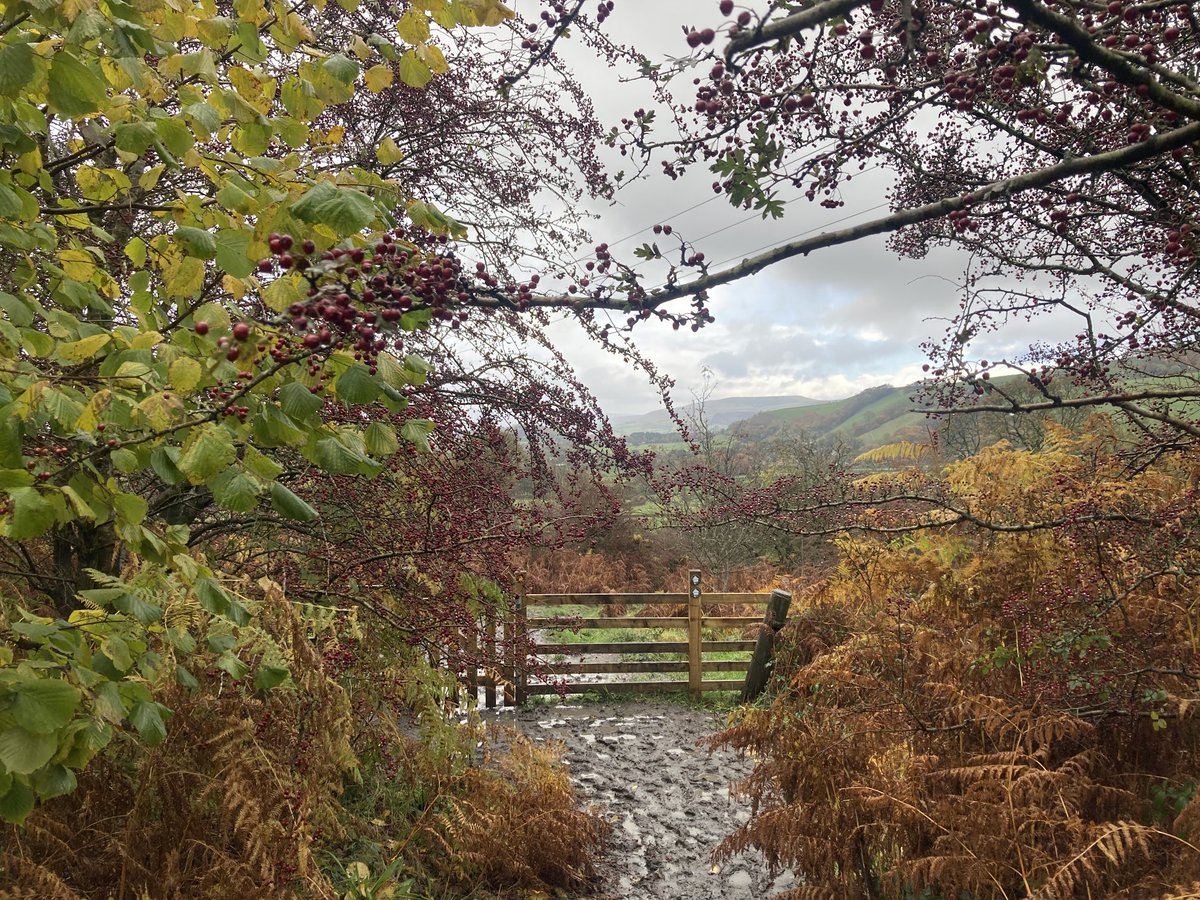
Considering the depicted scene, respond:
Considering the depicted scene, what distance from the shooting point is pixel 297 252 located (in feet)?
5.44

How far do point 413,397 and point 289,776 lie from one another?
1.74m

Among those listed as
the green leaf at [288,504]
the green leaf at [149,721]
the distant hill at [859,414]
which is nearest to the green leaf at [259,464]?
the green leaf at [288,504]

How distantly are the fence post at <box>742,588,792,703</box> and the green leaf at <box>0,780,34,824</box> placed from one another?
20.7 feet

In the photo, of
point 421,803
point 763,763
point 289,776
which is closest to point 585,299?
point 289,776

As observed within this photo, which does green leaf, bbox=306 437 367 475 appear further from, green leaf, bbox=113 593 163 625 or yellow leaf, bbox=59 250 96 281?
yellow leaf, bbox=59 250 96 281

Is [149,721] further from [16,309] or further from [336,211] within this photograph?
[336,211]

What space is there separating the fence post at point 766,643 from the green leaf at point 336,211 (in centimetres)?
658

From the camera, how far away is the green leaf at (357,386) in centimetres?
144

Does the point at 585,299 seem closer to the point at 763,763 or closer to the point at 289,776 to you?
the point at 289,776

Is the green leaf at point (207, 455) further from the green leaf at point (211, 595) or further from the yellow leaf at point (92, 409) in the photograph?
the green leaf at point (211, 595)

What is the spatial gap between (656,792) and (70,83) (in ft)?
20.9

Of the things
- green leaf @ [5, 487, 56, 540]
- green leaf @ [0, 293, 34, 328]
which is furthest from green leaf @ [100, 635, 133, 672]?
green leaf @ [0, 293, 34, 328]

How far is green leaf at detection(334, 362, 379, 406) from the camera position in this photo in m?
1.44

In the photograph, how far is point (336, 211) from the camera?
4.76 ft
